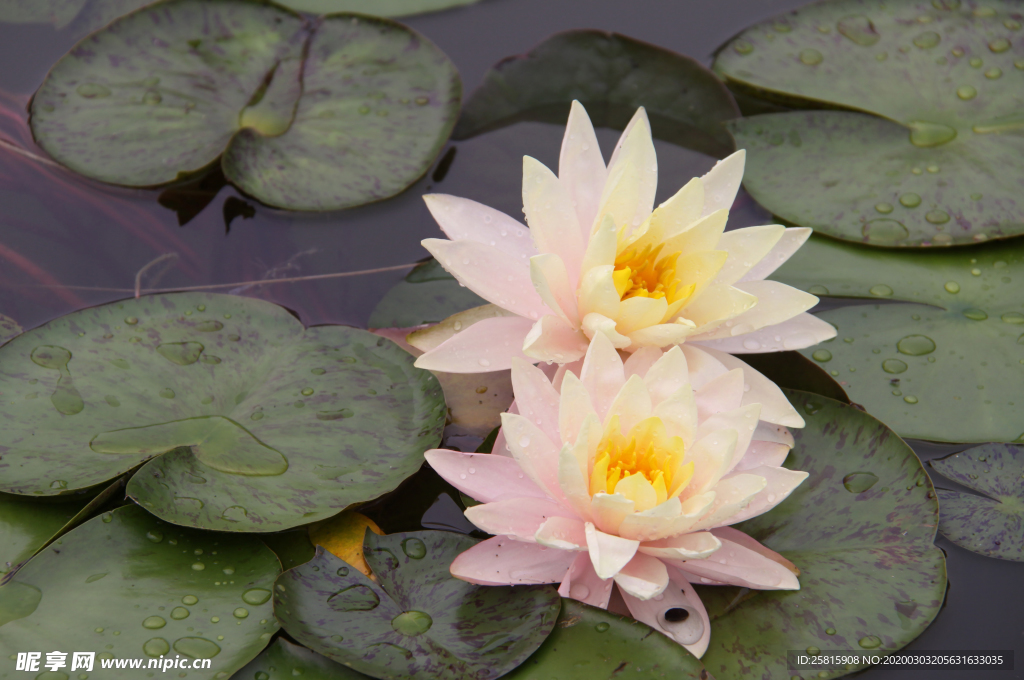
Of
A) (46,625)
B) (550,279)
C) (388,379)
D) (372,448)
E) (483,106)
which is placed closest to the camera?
(46,625)

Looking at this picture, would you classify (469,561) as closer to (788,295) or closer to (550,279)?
(550,279)

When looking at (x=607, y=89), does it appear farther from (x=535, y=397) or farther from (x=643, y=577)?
(x=643, y=577)

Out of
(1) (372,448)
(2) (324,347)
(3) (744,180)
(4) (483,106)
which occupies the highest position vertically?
(4) (483,106)

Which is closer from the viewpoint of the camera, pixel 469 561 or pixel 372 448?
pixel 469 561

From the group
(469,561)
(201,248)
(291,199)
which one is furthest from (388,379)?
(201,248)

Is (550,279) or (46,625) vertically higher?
(550,279)

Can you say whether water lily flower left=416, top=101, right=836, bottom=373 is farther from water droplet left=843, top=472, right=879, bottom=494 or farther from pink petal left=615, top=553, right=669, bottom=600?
pink petal left=615, top=553, right=669, bottom=600

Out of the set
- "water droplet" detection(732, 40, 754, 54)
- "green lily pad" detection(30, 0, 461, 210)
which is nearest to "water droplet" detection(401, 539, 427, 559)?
"green lily pad" detection(30, 0, 461, 210)
